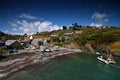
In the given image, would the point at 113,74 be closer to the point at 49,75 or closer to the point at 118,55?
the point at 49,75

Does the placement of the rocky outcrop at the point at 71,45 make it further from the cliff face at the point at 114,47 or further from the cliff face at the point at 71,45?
the cliff face at the point at 114,47

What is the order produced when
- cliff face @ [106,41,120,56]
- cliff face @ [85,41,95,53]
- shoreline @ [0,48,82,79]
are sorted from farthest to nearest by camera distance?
cliff face @ [85,41,95,53] → cliff face @ [106,41,120,56] → shoreline @ [0,48,82,79]

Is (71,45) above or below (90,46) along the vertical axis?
above

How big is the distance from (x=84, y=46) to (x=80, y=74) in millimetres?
54021

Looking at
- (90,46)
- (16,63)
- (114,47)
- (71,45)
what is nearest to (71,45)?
(71,45)

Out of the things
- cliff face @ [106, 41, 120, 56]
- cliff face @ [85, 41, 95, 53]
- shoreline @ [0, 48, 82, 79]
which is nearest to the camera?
shoreline @ [0, 48, 82, 79]

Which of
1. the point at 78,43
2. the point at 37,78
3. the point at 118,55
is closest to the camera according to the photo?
the point at 37,78

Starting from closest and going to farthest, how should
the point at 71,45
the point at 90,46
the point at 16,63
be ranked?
1. the point at 16,63
2. the point at 90,46
3. the point at 71,45

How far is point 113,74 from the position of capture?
137ft

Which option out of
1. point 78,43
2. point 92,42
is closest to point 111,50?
point 92,42

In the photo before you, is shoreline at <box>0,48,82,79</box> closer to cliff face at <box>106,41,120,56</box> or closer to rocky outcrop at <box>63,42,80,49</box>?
cliff face at <box>106,41,120,56</box>

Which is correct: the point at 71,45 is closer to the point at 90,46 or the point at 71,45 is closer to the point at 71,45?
the point at 71,45

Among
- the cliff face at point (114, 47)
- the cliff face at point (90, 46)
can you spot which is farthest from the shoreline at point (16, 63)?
the cliff face at point (114, 47)

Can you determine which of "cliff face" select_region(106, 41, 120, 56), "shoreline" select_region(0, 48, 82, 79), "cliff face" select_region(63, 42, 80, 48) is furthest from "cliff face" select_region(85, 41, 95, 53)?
"shoreline" select_region(0, 48, 82, 79)
